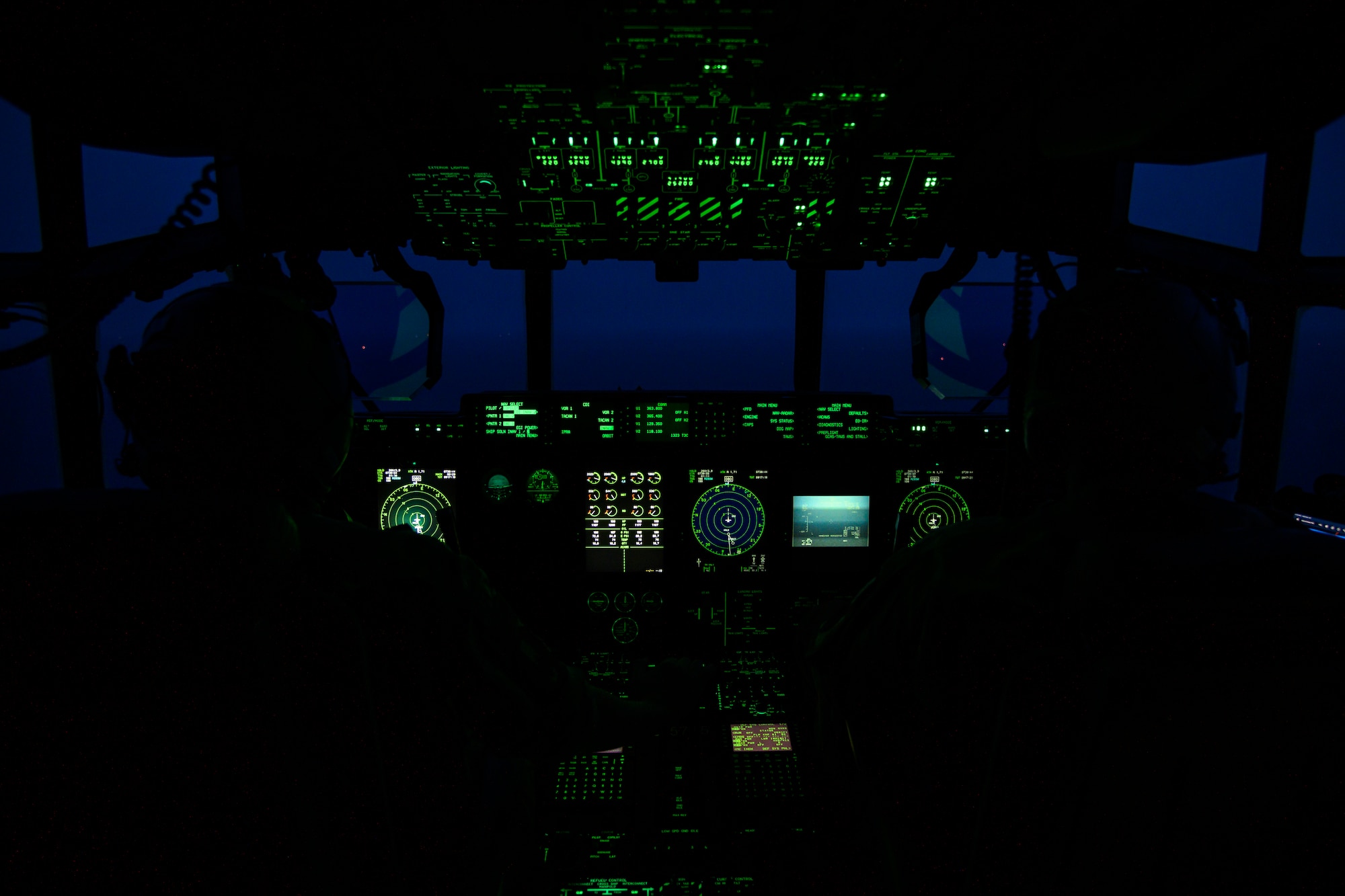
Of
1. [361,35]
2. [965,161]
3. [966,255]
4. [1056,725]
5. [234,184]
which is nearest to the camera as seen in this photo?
[1056,725]

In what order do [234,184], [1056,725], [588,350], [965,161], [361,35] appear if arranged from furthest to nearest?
[588,350] → [234,184] → [965,161] → [361,35] → [1056,725]

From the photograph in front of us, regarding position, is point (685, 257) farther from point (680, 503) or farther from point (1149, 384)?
point (1149, 384)

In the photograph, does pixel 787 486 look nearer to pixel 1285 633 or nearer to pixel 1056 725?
pixel 1056 725

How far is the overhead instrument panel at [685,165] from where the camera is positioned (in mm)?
1145

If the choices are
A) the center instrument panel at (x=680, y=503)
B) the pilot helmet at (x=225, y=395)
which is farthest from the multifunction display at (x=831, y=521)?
the pilot helmet at (x=225, y=395)

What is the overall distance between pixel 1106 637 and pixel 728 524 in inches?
46.5

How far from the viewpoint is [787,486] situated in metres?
1.83

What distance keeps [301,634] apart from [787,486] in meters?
1.31

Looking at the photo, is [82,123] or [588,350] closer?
[82,123]

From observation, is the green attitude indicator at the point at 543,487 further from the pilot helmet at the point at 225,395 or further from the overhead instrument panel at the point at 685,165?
the pilot helmet at the point at 225,395

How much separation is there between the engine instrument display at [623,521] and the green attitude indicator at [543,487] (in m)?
0.08

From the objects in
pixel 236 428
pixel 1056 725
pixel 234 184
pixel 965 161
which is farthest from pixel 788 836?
pixel 234 184

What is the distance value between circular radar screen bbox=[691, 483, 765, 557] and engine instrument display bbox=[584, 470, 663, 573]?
109 mm

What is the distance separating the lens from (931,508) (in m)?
1.86
